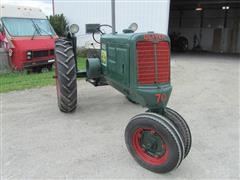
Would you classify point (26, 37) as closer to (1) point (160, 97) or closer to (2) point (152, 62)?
(2) point (152, 62)

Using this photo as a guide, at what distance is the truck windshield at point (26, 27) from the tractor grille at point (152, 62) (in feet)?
22.1

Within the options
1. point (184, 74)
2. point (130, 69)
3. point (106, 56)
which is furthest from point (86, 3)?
point (130, 69)

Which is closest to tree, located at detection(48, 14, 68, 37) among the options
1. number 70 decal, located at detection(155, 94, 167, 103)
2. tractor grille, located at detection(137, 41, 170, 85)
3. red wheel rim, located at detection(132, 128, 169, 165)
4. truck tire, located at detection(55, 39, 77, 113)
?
truck tire, located at detection(55, 39, 77, 113)

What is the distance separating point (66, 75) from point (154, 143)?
202 cm

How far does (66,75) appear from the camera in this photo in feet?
14.3

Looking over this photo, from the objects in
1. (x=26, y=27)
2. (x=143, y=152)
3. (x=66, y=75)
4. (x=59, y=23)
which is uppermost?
(x=59, y=23)

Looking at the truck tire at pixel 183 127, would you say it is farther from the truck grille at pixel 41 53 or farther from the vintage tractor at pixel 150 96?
the truck grille at pixel 41 53

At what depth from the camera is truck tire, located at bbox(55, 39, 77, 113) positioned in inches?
172

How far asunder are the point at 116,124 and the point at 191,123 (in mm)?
1237

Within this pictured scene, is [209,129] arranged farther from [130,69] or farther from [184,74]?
[184,74]

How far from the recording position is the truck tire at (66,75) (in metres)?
4.36

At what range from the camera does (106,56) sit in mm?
4328

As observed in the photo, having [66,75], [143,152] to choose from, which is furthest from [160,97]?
[66,75]

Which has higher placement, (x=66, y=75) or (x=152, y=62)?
(x=152, y=62)
